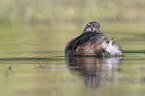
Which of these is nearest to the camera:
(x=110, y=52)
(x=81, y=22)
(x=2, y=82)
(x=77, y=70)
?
(x=2, y=82)

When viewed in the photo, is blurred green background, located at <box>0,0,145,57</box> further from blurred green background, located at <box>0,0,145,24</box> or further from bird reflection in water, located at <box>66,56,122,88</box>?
bird reflection in water, located at <box>66,56,122,88</box>

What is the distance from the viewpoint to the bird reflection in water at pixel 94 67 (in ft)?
20.3

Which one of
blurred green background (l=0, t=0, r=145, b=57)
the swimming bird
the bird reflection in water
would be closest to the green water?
the bird reflection in water

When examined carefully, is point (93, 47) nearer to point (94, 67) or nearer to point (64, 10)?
point (94, 67)

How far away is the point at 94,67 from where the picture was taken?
7.57m

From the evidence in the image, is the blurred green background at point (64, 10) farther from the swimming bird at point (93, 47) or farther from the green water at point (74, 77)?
the green water at point (74, 77)

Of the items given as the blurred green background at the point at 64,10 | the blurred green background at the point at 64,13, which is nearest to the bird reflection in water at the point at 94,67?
the blurred green background at the point at 64,13

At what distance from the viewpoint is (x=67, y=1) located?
26844 mm

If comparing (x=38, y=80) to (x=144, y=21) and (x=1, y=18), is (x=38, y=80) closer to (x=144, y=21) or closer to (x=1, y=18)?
(x=1, y=18)

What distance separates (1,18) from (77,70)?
18.8 metres

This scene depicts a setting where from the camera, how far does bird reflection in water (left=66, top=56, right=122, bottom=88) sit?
619 cm

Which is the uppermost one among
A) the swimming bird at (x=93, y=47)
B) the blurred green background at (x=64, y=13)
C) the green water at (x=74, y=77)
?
the blurred green background at (x=64, y=13)

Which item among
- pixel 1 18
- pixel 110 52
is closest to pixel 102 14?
pixel 1 18

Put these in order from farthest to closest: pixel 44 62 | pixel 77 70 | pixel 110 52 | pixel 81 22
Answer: pixel 81 22, pixel 110 52, pixel 44 62, pixel 77 70
